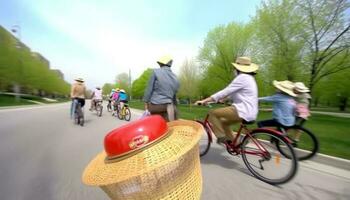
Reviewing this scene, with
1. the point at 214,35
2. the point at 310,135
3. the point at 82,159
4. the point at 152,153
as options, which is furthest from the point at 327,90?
the point at 152,153

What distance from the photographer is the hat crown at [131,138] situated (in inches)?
62.9

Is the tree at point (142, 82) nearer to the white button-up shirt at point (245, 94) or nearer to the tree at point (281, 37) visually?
the tree at point (281, 37)

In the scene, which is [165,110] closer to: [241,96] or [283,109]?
[241,96]

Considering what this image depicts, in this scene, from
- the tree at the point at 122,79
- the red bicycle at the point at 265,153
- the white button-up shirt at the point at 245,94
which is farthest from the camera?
the tree at the point at 122,79

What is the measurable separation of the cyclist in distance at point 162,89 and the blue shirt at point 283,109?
6.22 feet

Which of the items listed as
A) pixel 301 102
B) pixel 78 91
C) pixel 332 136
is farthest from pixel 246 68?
pixel 78 91

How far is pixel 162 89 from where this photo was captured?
4438 mm

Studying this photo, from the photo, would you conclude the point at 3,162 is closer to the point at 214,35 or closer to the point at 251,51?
the point at 251,51

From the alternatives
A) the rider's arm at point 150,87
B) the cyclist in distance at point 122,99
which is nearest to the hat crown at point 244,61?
the rider's arm at point 150,87

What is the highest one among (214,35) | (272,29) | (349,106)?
(214,35)

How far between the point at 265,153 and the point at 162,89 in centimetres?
198

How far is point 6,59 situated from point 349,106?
6535 centimetres

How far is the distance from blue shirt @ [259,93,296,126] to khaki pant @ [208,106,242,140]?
3.83 feet

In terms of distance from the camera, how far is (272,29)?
19438 mm
